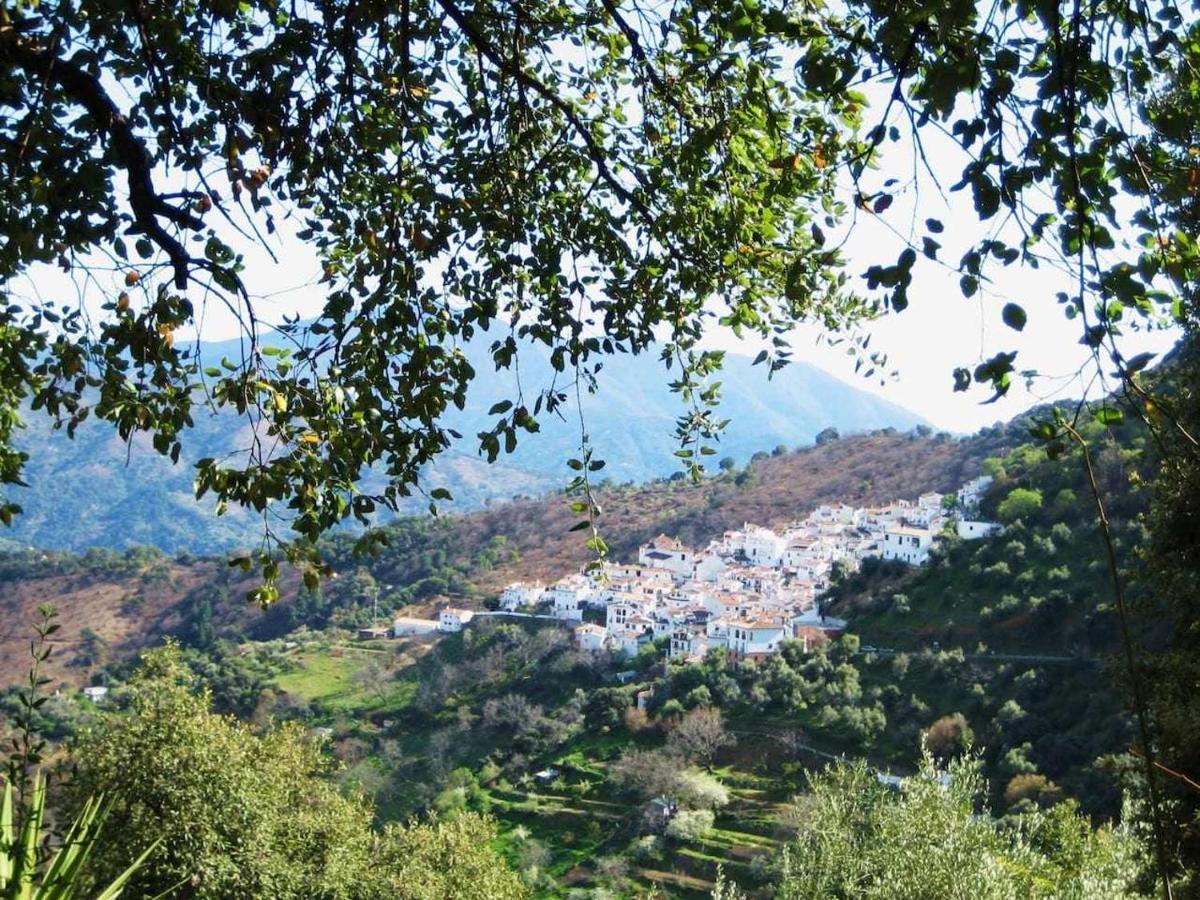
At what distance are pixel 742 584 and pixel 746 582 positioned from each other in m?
0.30

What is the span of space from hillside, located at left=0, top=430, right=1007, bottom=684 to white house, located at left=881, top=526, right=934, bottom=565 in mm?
17268

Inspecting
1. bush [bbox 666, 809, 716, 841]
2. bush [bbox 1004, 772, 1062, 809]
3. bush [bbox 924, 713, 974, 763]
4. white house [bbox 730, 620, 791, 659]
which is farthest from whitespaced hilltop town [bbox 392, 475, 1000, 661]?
bush [bbox 1004, 772, 1062, 809]

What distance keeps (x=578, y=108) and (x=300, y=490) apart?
1652 mm

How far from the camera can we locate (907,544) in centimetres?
4794

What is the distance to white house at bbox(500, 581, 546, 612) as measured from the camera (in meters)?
55.1

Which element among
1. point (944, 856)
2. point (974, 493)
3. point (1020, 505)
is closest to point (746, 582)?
point (974, 493)

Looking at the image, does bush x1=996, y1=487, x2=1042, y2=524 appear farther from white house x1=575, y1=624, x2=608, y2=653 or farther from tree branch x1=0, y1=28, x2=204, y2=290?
tree branch x1=0, y1=28, x2=204, y2=290

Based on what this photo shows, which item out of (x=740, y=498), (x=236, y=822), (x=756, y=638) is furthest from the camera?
(x=740, y=498)

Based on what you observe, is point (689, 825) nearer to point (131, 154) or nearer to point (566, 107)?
point (566, 107)

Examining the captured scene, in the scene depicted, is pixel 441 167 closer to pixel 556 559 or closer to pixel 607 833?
pixel 607 833

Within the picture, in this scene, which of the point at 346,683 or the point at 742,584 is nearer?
the point at 346,683

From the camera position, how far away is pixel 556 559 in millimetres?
69250

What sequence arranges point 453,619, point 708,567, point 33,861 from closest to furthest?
point 33,861, point 453,619, point 708,567

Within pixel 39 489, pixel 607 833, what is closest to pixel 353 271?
pixel 607 833
